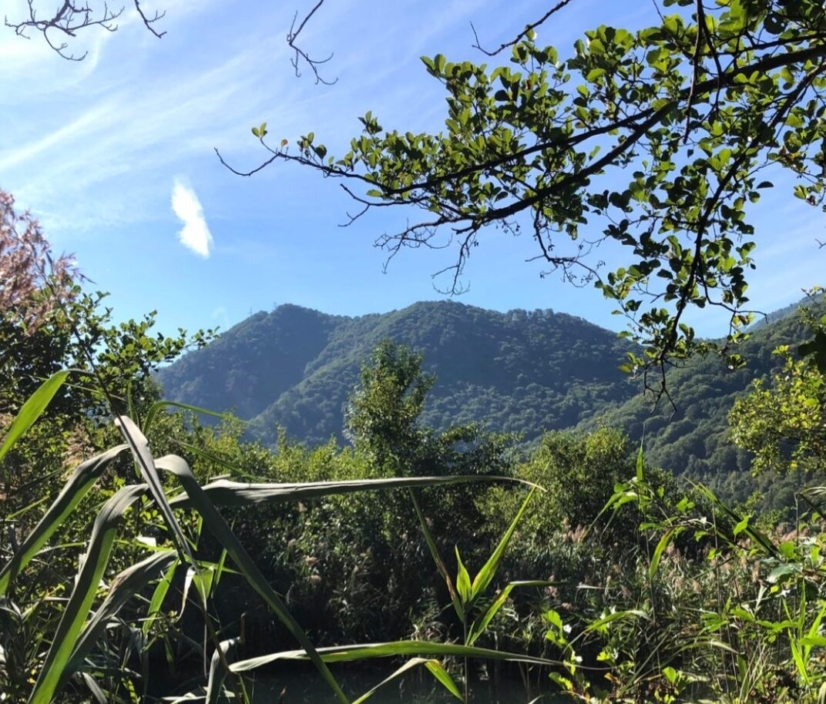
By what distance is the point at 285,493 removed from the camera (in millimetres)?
512

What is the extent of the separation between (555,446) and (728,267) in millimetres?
13633

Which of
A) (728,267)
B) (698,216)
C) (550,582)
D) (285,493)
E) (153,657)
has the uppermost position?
(698,216)

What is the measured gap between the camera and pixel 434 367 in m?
100

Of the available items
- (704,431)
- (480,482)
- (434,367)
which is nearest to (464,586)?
(480,482)

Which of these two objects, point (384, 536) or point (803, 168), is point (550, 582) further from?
point (384, 536)

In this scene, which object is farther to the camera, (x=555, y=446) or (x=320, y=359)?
(x=320, y=359)

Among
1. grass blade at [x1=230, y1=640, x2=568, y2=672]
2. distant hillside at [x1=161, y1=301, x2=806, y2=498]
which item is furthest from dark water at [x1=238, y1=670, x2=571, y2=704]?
distant hillside at [x1=161, y1=301, x2=806, y2=498]

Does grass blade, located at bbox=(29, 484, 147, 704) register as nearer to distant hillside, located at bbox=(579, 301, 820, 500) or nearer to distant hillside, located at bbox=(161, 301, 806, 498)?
distant hillside, located at bbox=(579, 301, 820, 500)

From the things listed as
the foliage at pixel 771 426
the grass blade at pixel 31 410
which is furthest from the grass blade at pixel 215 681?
the foliage at pixel 771 426

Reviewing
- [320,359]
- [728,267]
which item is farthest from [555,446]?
[320,359]

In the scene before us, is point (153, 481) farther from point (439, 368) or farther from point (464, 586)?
point (439, 368)

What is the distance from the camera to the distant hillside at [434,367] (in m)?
75.4

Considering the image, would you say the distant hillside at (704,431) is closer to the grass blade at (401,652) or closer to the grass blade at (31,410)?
the grass blade at (401,652)

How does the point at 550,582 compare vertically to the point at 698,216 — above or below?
below
